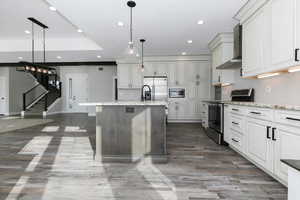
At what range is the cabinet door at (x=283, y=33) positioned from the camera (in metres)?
2.04

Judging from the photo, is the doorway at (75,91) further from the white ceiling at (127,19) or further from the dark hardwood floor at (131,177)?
the dark hardwood floor at (131,177)

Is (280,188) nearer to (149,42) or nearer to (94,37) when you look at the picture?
(149,42)

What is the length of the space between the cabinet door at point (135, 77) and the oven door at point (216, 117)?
3.31 metres

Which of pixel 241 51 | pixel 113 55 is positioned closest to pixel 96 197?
pixel 241 51

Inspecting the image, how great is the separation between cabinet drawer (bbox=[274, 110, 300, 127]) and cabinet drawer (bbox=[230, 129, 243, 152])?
0.98m

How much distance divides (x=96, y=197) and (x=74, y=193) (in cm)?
26

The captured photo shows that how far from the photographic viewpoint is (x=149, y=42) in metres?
5.12

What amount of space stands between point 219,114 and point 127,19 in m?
A: 2.84

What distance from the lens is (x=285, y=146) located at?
1.84 metres

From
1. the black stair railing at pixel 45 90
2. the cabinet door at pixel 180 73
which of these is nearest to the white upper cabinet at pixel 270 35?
Answer: the cabinet door at pixel 180 73

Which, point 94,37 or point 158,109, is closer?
point 158,109

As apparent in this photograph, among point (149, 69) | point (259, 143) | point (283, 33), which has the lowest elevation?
point (259, 143)

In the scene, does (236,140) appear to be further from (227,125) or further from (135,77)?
(135,77)

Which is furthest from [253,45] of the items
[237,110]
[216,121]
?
[216,121]
